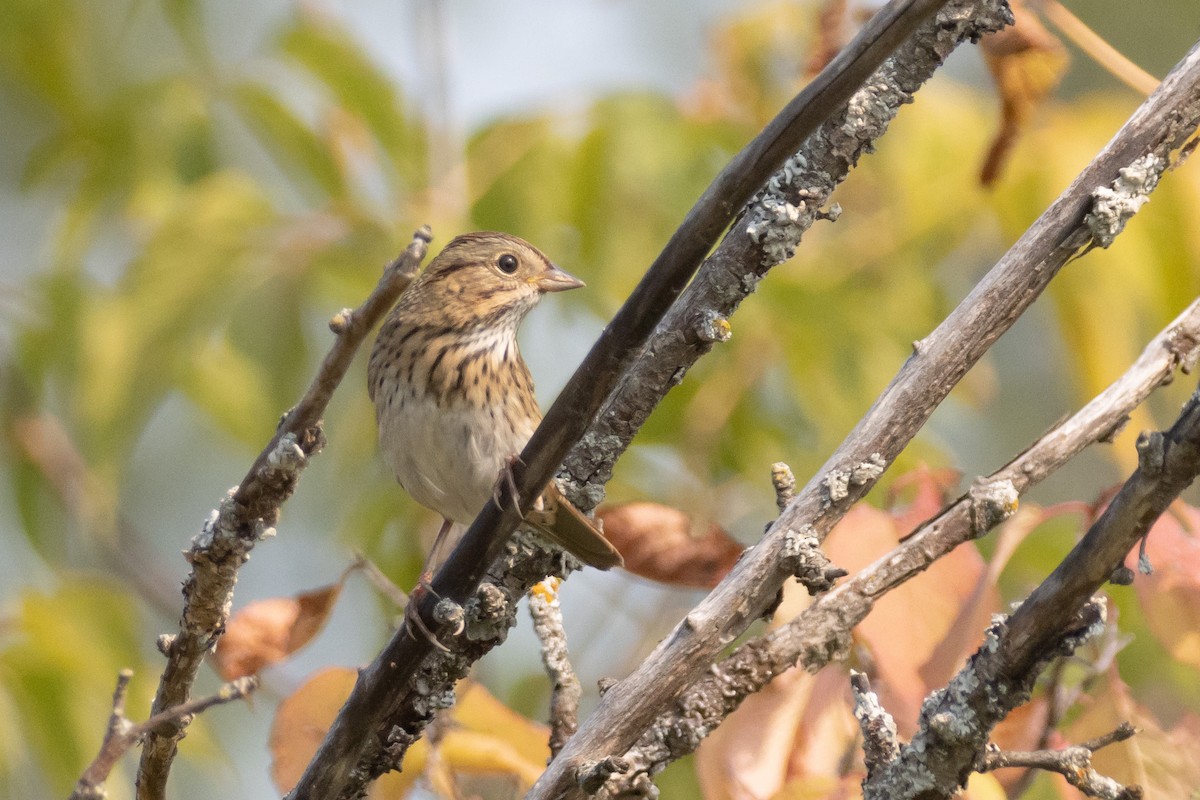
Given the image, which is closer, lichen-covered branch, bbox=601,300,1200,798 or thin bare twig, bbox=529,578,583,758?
lichen-covered branch, bbox=601,300,1200,798

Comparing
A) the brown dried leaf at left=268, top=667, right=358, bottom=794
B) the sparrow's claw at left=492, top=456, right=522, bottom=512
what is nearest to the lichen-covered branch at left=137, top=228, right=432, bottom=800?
the sparrow's claw at left=492, top=456, right=522, bottom=512

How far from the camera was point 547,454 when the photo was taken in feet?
4.96

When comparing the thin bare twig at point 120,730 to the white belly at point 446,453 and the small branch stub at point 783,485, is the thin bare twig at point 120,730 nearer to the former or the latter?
the small branch stub at point 783,485

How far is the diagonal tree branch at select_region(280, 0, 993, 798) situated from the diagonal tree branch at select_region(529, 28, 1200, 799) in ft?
0.77

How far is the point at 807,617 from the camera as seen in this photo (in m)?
1.94

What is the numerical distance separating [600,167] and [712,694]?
192 centimetres

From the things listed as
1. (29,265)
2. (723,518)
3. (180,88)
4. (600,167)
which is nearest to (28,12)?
(180,88)

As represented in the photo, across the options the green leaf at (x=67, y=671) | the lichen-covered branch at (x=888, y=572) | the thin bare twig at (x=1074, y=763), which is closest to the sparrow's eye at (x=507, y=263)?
the green leaf at (x=67, y=671)

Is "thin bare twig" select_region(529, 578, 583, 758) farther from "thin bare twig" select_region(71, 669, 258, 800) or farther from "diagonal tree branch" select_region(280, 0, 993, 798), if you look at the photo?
"thin bare twig" select_region(71, 669, 258, 800)

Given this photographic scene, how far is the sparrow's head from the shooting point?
337cm

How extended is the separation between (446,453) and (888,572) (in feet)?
4.55

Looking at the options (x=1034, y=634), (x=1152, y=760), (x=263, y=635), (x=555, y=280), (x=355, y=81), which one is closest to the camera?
(x=1034, y=634)

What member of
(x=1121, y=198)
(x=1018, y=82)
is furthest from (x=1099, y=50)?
(x=1121, y=198)

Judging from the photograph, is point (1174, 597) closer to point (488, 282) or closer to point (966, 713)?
point (966, 713)
